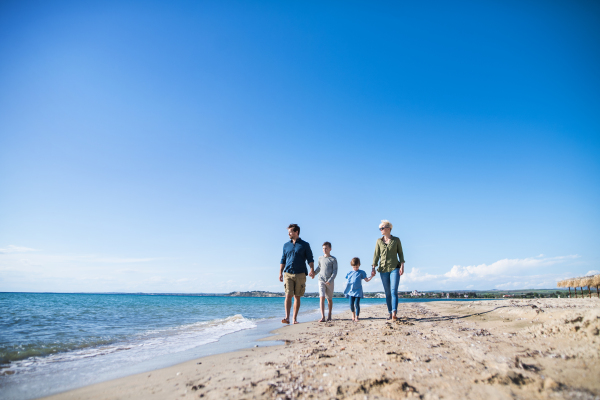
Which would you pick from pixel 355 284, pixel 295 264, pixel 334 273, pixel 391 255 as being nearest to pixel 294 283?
pixel 295 264

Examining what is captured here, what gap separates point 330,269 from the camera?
8.42 metres

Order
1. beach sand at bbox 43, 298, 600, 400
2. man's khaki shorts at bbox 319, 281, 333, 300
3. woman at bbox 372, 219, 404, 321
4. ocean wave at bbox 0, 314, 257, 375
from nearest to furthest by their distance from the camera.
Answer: beach sand at bbox 43, 298, 600, 400, ocean wave at bbox 0, 314, 257, 375, woman at bbox 372, 219, 404, 321, man's khaki shorts at bbox 319, 281, 333, 300

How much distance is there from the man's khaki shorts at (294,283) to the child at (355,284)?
64.9 inches

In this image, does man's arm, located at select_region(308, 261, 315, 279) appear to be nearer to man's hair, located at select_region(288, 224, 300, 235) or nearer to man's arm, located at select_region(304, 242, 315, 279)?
man's arm, located at select_region(304, 242, 315, 279)

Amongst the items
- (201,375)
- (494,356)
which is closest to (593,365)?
(494,356)

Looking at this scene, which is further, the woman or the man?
the man

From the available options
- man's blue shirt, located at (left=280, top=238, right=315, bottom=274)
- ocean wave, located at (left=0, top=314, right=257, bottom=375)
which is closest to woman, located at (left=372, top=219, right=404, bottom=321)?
man's blue shirt, located at (left=280, top=238, right=315, bottom=274)

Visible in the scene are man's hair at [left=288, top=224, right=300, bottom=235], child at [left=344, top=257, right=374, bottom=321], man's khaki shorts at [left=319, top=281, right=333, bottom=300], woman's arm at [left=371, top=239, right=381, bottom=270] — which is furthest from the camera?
child at [left=344, top=257, right=374, bottom=321]

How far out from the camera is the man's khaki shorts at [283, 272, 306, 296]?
7500 millimetres

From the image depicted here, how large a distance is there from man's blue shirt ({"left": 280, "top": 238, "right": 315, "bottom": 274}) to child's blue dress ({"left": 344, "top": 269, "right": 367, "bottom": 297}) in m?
1.82

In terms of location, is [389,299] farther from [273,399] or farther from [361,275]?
[273,399]

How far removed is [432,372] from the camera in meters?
2.74

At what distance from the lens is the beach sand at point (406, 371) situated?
2.31m

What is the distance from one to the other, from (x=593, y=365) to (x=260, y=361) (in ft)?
11.0
